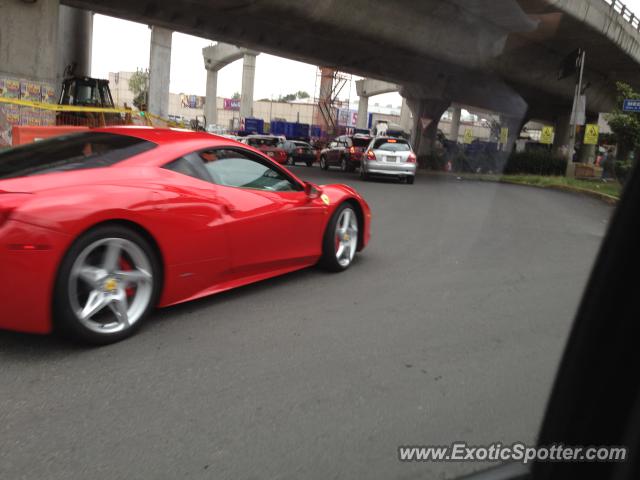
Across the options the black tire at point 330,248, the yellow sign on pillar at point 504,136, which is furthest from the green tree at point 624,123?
the black tire at point 330,248

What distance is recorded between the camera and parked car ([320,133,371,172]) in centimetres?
2600

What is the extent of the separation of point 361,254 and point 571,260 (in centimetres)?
257

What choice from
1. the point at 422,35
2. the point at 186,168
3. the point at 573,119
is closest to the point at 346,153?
the point at 422,35

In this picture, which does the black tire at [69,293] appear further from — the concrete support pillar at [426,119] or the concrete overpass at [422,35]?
the concrete support pillar at [426,119]

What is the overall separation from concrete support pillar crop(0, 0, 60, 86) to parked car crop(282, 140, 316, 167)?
16.1m

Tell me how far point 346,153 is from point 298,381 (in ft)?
77.8

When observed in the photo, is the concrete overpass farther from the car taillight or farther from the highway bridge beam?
the highway bridge beam

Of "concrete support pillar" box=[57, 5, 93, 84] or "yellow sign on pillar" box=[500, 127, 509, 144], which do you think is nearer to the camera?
"yellow sign on pillar" box=[500, 127, 509, 144]

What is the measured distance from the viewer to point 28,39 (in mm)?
14953

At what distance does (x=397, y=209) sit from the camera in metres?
11.7

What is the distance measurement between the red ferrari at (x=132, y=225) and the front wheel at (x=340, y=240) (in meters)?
0.29

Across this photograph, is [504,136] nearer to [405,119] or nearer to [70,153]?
[70,153]

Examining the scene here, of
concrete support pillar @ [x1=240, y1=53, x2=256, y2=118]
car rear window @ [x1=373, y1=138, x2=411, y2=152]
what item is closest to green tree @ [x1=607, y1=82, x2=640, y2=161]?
car rear window @ [x1=373, y1=138, x2=411, y2=152]

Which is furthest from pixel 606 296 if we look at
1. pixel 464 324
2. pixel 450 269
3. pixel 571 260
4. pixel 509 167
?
pixel 509 167
